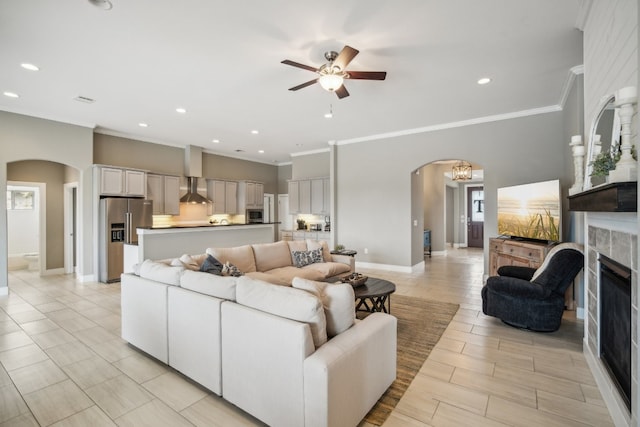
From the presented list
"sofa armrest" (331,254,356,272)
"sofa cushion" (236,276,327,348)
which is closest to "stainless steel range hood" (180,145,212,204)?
"sofa armrest" (331,254,356,272)

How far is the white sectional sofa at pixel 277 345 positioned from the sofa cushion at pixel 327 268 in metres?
2.27

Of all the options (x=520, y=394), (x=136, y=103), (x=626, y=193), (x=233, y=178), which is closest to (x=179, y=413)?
(x=520, y=394)

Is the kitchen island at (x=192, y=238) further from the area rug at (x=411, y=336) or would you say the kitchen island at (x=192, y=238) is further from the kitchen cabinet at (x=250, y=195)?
the area rug at (x=411, y=336)

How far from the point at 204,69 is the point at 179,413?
3.65 meters

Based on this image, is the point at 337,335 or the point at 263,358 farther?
the point at 337,335

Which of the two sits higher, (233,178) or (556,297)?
(233,178)

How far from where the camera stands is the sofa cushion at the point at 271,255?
465cm

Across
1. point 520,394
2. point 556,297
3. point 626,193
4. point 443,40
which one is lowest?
point 520,394

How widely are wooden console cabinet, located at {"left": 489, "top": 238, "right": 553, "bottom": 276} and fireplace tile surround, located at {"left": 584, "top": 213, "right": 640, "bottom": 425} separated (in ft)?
4.88

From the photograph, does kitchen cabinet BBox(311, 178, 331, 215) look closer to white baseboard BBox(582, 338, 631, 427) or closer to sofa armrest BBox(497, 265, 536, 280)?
sofa armrest BBox(497, 265, 536, 280)

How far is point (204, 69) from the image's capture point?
373 cm

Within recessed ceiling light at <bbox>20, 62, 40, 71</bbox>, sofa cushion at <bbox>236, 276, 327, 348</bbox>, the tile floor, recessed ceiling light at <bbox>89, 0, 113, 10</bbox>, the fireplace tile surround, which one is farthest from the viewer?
recessed ceiling light at <bbox>20, 62, 40, 71</bbox>

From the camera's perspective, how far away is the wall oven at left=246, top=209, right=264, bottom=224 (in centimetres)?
920

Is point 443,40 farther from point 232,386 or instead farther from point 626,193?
point 232,386
